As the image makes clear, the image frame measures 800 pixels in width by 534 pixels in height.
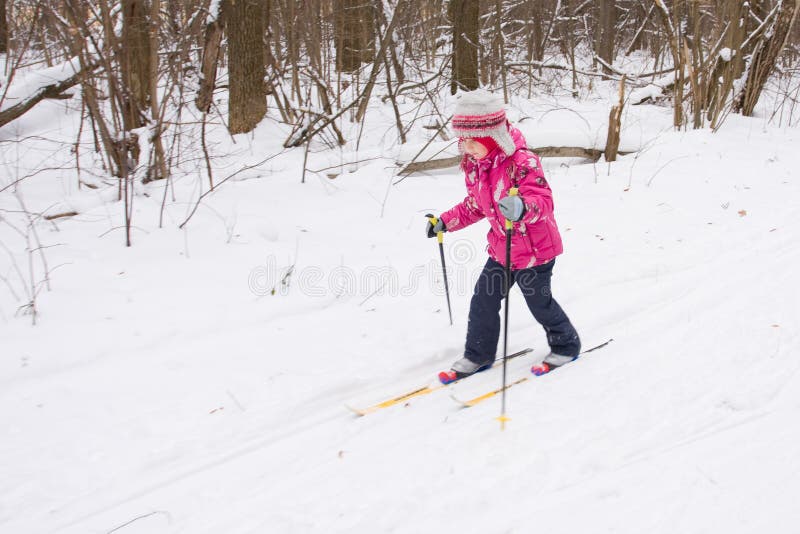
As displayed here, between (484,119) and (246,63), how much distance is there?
18.6ft

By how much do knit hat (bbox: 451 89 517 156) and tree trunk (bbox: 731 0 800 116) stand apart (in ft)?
21.6

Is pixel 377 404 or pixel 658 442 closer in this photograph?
pixel 658 442

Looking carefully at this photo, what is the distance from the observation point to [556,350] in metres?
3.31

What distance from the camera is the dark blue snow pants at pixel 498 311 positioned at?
313cm

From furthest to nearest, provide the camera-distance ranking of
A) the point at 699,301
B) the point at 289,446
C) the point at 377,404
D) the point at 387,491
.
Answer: the point at 699,301 < the point at 377,404 < the point at 289,446 < the point at 387,491

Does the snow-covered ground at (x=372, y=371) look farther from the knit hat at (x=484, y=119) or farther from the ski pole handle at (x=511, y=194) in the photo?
the knit hat at (x=484, y=119)

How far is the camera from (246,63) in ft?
24.8

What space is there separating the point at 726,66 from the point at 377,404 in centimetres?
764

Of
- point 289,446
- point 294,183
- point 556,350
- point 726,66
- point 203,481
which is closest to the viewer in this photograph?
point 203,481

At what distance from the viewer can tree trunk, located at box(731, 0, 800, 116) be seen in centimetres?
801

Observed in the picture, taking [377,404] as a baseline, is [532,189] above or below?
above

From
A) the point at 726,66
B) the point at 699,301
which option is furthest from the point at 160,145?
the point at 726,66

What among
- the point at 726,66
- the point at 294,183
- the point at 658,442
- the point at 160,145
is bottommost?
the point at 658,442

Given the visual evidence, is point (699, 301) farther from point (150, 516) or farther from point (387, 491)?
point (150, 516)
